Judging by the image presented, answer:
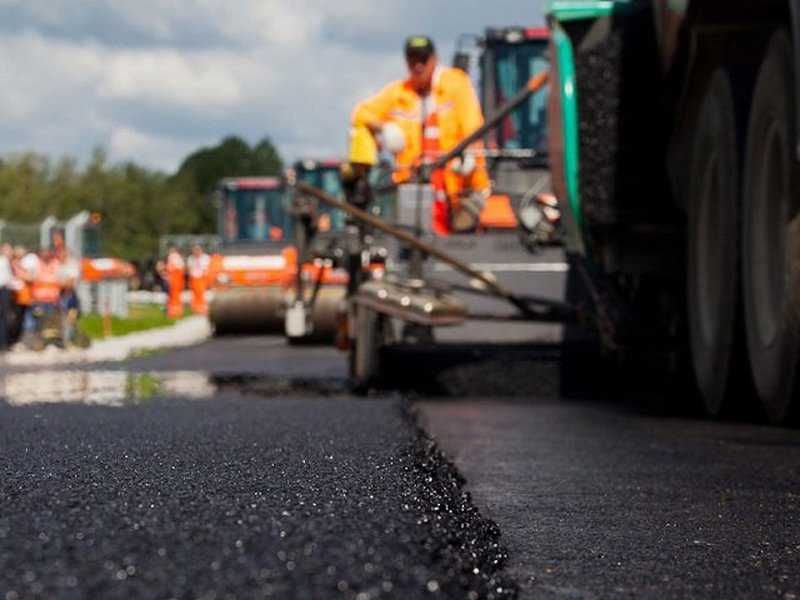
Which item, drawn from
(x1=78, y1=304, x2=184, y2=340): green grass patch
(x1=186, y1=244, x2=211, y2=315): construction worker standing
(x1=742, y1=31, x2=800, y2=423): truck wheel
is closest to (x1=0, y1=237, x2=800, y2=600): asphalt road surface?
(x1=742, y1=31, x2=800, y2=423): truck wheel

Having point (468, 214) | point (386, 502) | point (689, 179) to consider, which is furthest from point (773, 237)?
point (468, 214)

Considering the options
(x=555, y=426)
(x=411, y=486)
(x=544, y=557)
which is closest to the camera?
(x=544, y=557)

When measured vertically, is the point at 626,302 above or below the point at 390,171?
below

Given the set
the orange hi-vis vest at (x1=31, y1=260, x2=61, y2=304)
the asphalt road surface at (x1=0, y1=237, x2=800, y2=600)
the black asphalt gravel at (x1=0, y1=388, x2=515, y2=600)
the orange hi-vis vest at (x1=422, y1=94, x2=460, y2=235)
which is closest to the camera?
the black asphalt gravel at (x1=0, y1=388, x2=515, y2=600)

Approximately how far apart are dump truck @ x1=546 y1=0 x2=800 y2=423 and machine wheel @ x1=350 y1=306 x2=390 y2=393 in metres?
1.34

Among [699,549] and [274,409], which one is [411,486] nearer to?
[699,549]

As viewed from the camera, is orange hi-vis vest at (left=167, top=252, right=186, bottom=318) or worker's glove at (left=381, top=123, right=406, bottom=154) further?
orange hi-vis vest at (left=167, top=252, right=186, bottom=318)

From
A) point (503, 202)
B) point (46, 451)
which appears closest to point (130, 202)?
point (503, 202)

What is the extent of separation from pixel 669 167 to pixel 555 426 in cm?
114

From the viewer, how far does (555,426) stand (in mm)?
6688

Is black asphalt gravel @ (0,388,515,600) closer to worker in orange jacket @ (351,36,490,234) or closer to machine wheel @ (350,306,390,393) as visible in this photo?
machine wheel @ (350,306,390,393)

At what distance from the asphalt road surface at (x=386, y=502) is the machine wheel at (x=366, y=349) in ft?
3.80

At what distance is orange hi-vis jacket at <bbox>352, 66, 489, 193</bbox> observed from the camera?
966 cm

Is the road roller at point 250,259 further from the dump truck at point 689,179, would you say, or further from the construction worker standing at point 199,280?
the dump truck at point 689,179
